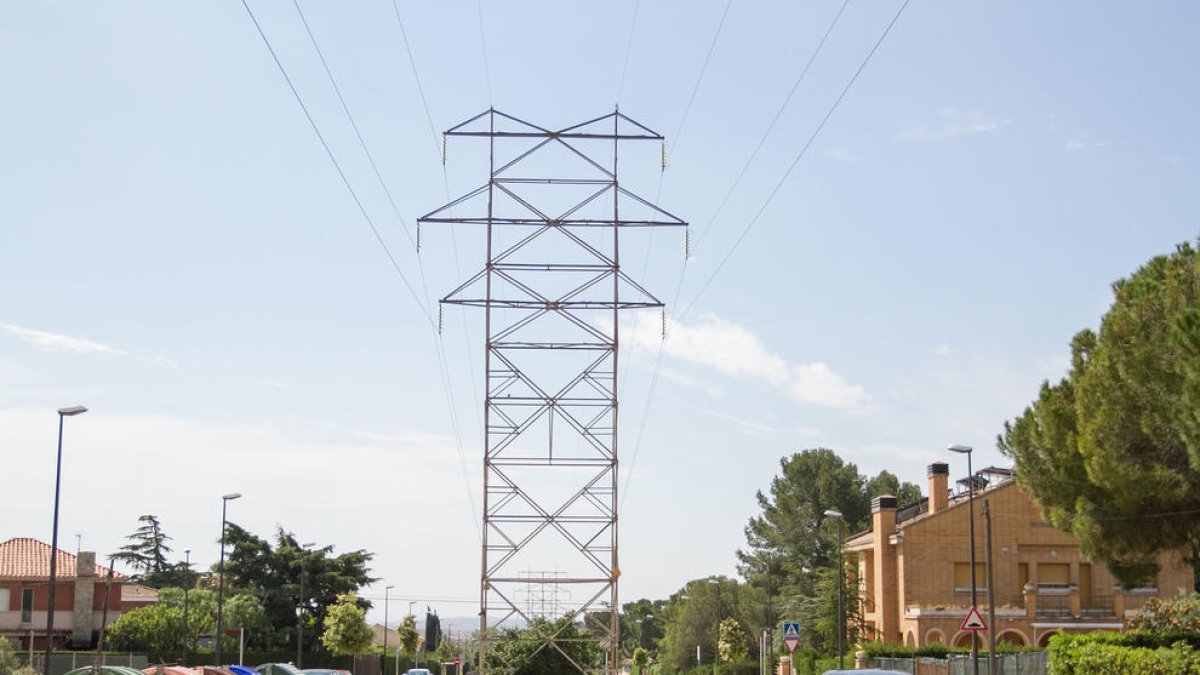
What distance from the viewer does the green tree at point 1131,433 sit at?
27.5 metres

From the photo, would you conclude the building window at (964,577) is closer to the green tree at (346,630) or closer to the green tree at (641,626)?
the green tree at (346,630)

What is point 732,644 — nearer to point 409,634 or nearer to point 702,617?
point 409,634

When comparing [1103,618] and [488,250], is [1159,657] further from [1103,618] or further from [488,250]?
[1103,618]

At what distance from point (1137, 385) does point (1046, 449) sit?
511 cm

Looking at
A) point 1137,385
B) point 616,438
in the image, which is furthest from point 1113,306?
point 616,438

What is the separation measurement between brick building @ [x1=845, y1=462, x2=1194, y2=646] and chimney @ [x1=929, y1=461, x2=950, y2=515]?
1.8 inches

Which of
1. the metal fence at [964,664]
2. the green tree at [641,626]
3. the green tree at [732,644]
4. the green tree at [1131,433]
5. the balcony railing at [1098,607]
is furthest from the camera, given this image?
the green tree at [641,626]

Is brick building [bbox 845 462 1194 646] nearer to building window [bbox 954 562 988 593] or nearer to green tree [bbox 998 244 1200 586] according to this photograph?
building window [bbox 954 562 988 593]

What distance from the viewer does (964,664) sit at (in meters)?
42.6

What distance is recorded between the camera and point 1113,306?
30.7 metres

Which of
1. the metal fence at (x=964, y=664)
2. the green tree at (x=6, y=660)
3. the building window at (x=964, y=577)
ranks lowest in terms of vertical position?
the metal fence at (x=964, y=664)

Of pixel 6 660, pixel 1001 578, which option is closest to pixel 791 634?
pixel 6 660

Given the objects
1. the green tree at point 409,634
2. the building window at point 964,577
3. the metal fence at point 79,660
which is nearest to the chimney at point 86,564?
the metal fence at point 79,660

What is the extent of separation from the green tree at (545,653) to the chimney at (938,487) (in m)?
23.1
